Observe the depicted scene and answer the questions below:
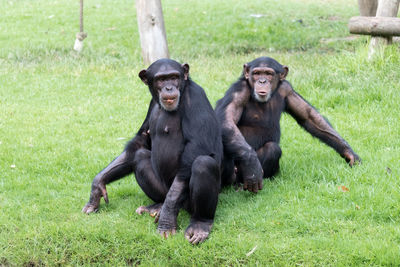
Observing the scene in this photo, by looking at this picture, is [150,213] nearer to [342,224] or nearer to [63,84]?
[342,224]

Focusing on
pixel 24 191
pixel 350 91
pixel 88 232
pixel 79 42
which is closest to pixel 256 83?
pixel 88 232

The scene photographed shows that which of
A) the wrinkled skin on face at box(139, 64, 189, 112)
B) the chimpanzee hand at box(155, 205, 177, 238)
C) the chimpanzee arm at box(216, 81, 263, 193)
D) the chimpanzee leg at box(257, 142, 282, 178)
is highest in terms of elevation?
the wrinkled skin on face at box(139, 64, 189, 112)

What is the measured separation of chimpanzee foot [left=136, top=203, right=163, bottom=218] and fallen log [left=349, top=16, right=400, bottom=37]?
572 centimetres

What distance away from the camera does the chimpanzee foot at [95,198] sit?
504 cm

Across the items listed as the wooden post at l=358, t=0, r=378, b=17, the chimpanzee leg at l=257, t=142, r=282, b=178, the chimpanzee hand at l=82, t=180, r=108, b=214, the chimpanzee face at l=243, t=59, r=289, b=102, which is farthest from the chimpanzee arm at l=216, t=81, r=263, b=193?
the wooden post at l=358, t=0, r=378, b=17

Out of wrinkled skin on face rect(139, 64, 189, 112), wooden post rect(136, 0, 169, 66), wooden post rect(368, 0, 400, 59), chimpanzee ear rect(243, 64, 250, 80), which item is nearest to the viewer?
wrinkled skin on face rect(139, 64, 189, 112)

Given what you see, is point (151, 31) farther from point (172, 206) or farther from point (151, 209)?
point (172, 206)

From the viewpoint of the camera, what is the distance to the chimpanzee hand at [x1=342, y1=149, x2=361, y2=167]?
5.77 meters

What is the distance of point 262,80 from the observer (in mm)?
5453

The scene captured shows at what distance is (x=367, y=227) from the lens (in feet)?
14.9

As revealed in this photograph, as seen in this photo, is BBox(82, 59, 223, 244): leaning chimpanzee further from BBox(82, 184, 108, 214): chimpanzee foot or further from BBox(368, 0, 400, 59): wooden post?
BBox(368, 0, 400, 59): wooden post

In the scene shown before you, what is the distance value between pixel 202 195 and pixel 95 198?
116 centimetres

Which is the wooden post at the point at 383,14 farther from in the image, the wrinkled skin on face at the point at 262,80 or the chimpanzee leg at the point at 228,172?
the chimpanzee leg at the point at 228,172

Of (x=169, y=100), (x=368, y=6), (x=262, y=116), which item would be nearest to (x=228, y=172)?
(x=262, y=116)
